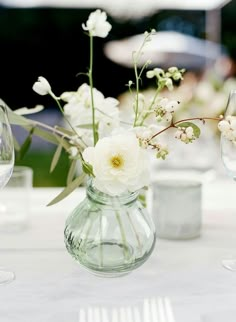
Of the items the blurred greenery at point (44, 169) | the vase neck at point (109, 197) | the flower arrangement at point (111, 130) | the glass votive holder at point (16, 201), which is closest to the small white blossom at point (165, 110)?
the flower arrangement at point (111, 130)

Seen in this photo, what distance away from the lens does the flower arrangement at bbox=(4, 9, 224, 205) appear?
78 cm

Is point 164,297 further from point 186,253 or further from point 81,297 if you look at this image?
point 186,253

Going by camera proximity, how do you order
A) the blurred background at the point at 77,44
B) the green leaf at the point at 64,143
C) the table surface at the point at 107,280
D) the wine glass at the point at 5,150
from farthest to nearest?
the blurred background at the point at 77,44 → the green leaf at the point at 64,143 → the wine glass at the point at 5,150 → the table surface at the point at 107,280

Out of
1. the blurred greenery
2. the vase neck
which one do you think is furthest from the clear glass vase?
the blurred greenery

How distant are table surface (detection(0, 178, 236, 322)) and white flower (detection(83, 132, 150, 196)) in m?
0.15

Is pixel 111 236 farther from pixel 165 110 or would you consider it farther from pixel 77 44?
pixel 77 44

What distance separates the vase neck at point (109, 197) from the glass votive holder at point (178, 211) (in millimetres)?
226

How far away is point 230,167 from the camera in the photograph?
0.97 m

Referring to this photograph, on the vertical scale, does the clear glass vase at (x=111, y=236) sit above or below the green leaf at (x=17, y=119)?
below

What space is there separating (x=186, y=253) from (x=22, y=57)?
8.22 meters

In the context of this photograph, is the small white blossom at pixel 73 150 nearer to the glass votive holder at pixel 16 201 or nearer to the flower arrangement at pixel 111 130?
the flower arrangement at pixel 111 130

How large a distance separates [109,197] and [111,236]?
0.06 meters

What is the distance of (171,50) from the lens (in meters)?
6.94

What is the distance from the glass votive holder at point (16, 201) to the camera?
3.80ft
